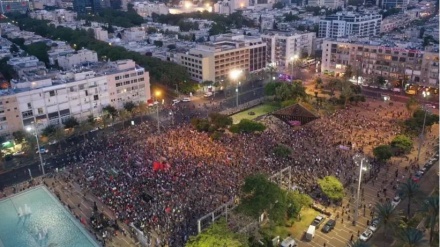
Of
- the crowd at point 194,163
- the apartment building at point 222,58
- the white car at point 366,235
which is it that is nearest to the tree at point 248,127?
the crowd at point 194,163

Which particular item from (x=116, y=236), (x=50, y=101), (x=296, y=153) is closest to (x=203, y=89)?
(x=50, y=101)

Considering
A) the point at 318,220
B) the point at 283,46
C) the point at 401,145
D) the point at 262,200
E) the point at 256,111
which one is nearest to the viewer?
the point at 262,200

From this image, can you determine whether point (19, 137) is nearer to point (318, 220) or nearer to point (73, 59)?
point (73, 59)

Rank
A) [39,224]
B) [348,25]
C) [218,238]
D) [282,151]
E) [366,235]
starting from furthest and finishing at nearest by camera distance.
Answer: [348,25] → [282,151] → [39,224] → [366,235] → [218,238]

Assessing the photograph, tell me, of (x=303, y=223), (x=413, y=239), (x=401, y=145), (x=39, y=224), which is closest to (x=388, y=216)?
(x=413, y=239)

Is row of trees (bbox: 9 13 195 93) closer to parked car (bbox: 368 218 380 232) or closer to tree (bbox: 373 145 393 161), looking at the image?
tree (bbox: 373 145 393 161)

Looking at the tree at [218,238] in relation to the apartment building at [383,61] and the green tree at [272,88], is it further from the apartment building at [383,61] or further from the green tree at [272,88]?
the apartment building at [383,61]

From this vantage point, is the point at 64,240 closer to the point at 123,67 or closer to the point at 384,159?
the point at 384,159
